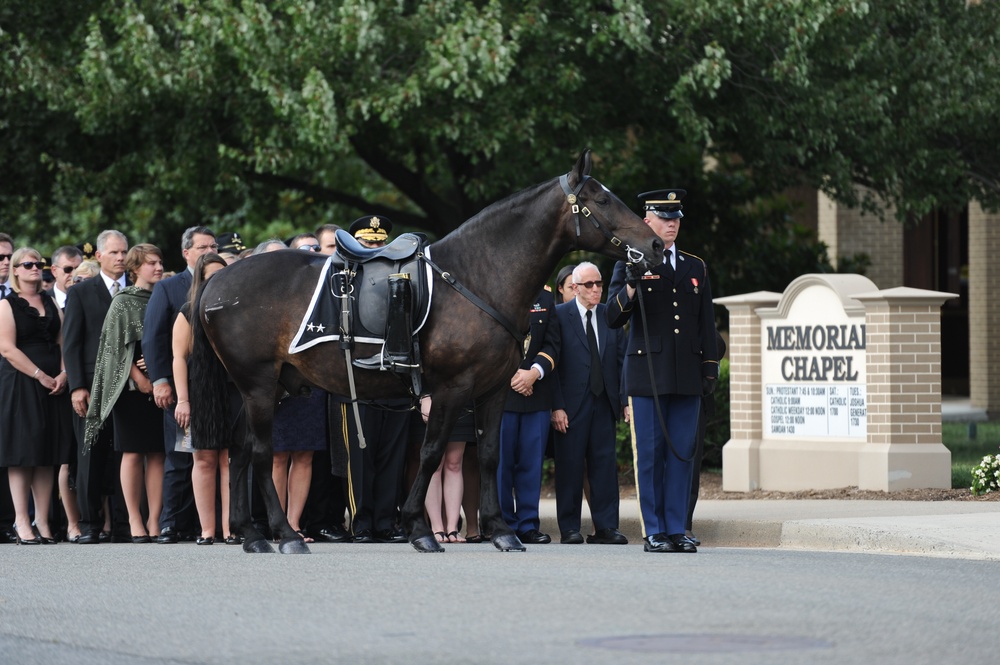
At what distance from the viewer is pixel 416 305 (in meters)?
10.5

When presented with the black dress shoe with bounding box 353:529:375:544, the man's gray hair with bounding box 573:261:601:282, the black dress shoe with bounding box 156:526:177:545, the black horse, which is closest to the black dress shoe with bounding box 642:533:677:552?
the black horse

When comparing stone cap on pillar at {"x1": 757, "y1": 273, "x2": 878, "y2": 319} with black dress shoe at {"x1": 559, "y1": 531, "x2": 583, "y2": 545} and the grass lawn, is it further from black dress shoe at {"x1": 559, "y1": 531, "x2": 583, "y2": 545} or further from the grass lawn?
black dress shoe at {"x1": 559, "y1": 531, "x2": 583, "y2": 545}

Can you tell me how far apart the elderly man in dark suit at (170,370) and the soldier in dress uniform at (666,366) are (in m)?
3.31

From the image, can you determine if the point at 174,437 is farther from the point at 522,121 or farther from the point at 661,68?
the point at 661,68

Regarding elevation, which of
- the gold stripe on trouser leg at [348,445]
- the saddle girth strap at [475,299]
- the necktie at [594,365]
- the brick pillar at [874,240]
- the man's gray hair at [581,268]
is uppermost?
the brick pillar at [874,240]

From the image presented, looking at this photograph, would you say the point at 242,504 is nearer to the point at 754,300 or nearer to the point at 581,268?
the point at 581,268

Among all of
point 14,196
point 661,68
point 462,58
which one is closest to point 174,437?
point 462,58

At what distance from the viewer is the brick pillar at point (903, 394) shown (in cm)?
1521

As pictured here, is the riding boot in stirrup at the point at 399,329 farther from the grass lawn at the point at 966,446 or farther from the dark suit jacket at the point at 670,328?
the grass lawn at the point at 966,446

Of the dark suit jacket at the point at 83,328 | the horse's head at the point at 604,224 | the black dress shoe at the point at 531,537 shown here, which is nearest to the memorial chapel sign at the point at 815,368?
the black dress shoe at the point at 531,537

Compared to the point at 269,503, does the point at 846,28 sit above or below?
above

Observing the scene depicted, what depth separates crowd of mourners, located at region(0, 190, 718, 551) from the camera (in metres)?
12.2

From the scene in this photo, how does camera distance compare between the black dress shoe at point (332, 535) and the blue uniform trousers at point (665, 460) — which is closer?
the blue uniform trousers at point (665, 460)

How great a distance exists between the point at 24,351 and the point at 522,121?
7113 millimetres
